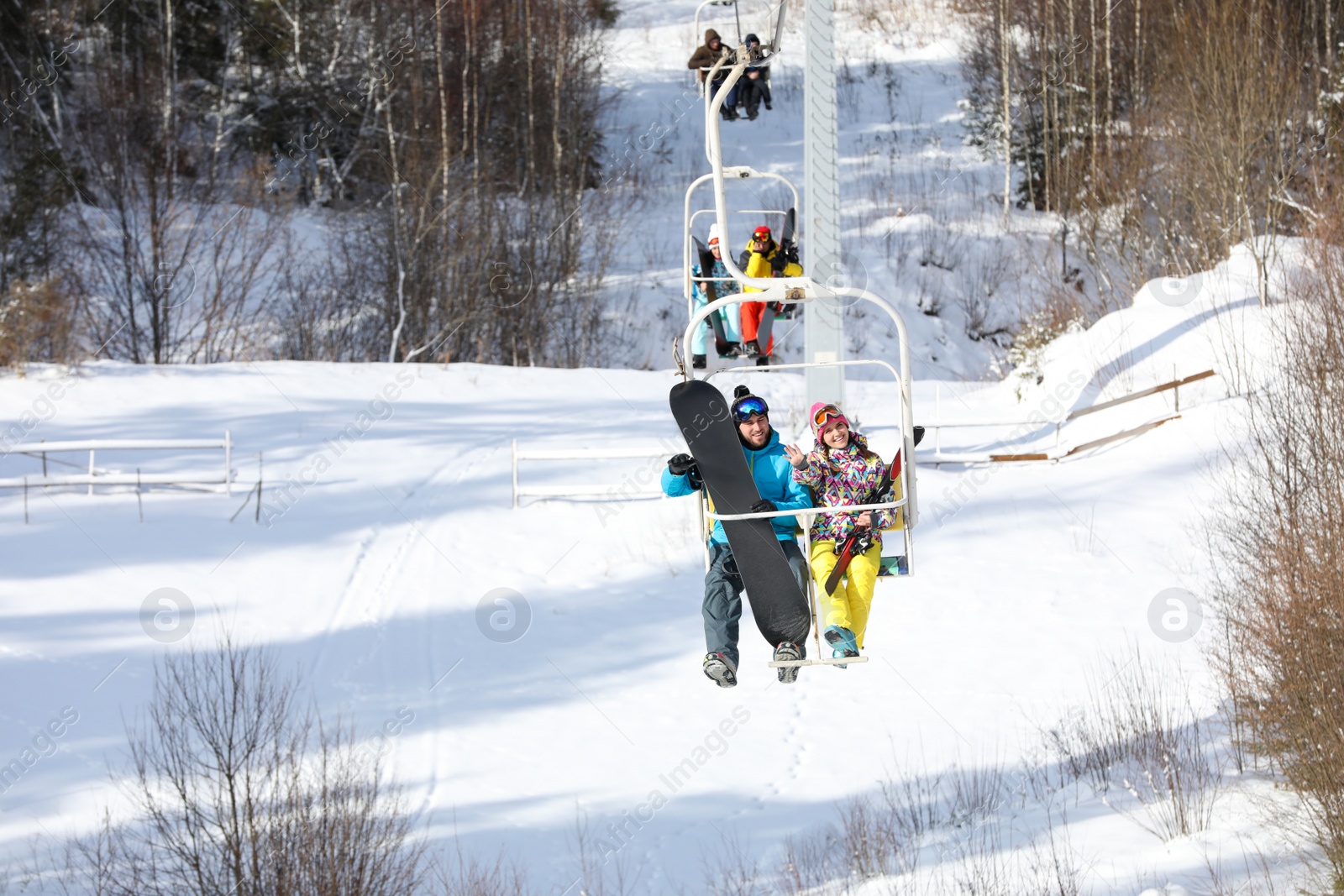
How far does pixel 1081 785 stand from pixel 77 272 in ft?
76.7

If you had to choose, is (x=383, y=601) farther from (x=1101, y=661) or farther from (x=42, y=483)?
(x=1101, y=661)

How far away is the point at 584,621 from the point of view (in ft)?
57.5

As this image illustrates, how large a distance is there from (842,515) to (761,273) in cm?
449

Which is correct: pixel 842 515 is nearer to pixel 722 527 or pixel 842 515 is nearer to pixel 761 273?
pixel 722 527

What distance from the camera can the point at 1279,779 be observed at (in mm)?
17797

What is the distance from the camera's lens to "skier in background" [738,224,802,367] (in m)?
11.4

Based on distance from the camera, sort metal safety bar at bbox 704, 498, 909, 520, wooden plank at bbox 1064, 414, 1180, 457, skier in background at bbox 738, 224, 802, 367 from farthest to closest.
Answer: wooden plank at bbox 1064, 414, 1180, 457, skier in background at bbox 738, 224, 802, 367, metal safety bar at bbox 704, 498, 909, 520

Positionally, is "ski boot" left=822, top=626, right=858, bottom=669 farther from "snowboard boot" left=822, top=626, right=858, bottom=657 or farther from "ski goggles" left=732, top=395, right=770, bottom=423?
"ski goggles" left=732, top=395, right=770, bottom=423

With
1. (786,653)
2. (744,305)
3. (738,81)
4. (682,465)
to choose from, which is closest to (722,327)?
(744,305)

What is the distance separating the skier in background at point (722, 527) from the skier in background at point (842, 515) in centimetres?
12

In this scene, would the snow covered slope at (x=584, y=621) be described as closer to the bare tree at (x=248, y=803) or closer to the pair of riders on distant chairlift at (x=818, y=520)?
the bare tree at (x=248, y=803)

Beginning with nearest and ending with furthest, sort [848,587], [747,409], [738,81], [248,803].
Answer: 1. [747,409]
2. [848,587]
3. [738,81]
4. [248,803]

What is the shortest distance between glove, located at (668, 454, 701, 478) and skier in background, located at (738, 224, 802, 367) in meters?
4.03

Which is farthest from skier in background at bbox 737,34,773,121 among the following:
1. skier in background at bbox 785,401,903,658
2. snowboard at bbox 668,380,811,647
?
snowboard at bbox 668,380,811,647
